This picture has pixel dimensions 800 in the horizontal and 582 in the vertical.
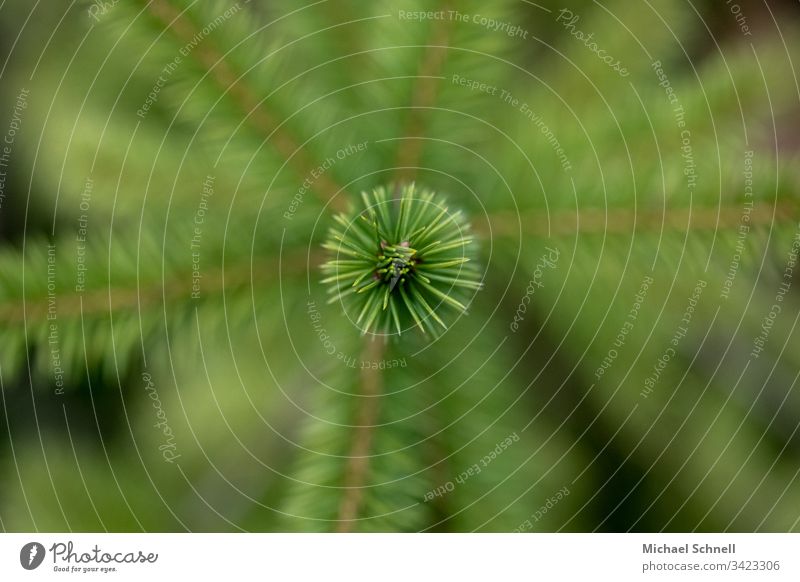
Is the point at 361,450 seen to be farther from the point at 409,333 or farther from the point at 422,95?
the point at 422,95

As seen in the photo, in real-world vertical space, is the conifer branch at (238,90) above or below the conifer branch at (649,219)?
above

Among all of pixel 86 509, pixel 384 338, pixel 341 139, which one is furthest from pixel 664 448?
pixel 86 509

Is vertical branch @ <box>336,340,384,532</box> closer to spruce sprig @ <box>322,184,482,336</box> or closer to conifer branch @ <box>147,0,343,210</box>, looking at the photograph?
spruce sprig @ <box>322,184,482,336</box>

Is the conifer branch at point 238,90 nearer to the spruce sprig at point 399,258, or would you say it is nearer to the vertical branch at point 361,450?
the spruce sprig at point 399,258
